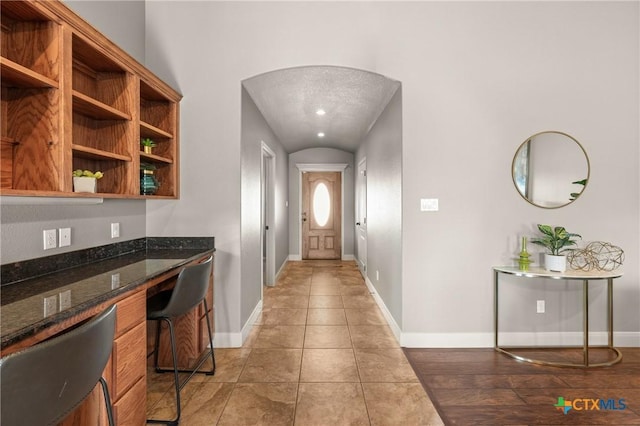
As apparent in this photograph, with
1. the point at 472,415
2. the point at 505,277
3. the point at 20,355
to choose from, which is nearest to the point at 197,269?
the point at 20,355

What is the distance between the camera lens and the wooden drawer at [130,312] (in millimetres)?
1546

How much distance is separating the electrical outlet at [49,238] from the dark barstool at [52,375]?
106 centimetres

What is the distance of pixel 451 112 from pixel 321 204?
5.02m

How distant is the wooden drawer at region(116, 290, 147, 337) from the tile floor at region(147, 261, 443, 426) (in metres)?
0.71

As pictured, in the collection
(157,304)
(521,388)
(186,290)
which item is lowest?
(521,388)

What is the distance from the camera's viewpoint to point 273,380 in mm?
2375

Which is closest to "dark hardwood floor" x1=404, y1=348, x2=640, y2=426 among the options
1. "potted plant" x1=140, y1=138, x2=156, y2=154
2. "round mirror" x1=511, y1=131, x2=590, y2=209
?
"round mirror" x1=511, y1=131, x2=590, y2=209

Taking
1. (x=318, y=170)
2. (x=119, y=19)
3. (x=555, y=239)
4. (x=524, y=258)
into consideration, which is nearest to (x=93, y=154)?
(x=119, y=19)

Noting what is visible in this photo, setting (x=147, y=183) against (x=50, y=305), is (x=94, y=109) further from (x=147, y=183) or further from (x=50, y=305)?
(x=50, y=305)

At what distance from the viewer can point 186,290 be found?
2010 millimetres

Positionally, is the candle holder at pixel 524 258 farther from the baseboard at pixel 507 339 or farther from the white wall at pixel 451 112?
the baseboard at pixel 507 339

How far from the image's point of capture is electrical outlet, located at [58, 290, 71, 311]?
50.4 inches

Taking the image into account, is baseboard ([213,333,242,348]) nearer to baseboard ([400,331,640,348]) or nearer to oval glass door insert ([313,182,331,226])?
baseboard ([400,331,640,348])

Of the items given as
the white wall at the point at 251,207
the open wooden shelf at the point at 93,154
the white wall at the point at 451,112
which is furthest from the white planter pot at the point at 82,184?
the white wall at the point at 251,207
